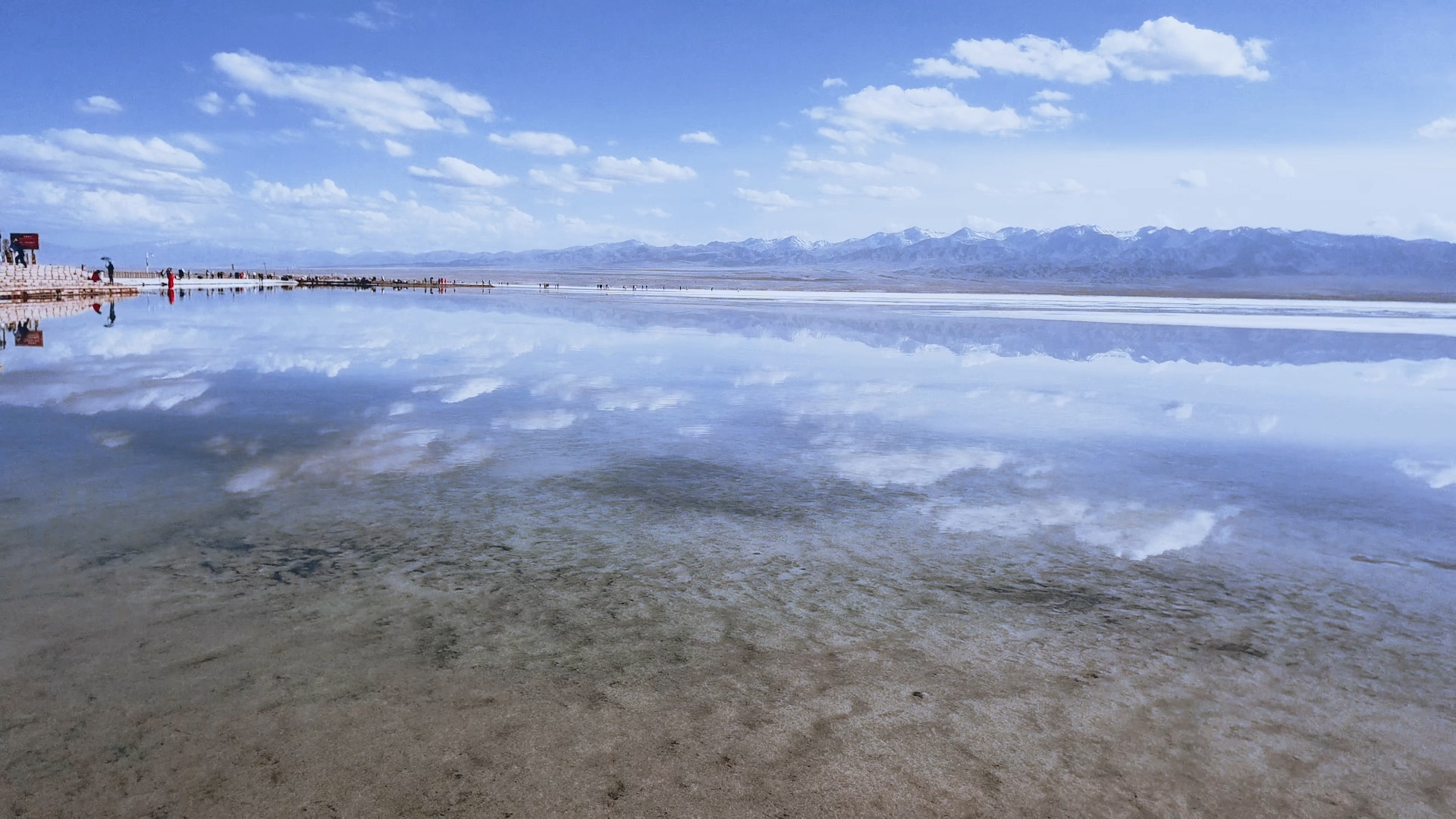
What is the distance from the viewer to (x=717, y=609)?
21.6 feet

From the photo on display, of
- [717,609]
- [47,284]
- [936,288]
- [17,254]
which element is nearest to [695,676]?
[717,609]

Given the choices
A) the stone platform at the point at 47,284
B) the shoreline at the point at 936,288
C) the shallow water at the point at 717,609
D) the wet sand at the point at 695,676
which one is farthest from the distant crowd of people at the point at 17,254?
the wet sand at the point at 695,676

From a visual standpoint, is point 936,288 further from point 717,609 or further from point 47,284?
point 717,609

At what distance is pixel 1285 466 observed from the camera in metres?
12.1

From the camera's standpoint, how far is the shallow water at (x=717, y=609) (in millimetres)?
4480

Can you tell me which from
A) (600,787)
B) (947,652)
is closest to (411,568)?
(600,787)

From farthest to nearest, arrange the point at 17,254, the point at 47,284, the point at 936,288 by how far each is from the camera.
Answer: the point at 936,288 < the point at 17,254 < the point at 47,284

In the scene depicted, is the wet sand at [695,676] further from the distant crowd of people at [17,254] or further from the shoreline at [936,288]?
the shoreline at [936,288]

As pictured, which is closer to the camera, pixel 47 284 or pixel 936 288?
pixel 47 284

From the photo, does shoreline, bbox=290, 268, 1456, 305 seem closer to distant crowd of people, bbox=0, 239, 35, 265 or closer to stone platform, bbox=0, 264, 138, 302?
distant crowd of people, bbox=0, 239, 35, 265

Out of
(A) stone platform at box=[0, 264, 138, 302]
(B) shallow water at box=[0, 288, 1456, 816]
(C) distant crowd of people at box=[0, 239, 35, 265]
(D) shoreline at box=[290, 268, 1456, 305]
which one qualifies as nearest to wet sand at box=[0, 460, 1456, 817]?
(B) shallow water at box=[0, 288, 1456, 816]

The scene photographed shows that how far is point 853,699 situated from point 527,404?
1161cm

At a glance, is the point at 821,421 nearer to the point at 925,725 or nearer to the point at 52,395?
the point at 925,725

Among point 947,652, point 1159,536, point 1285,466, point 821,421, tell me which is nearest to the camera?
point 947,652
